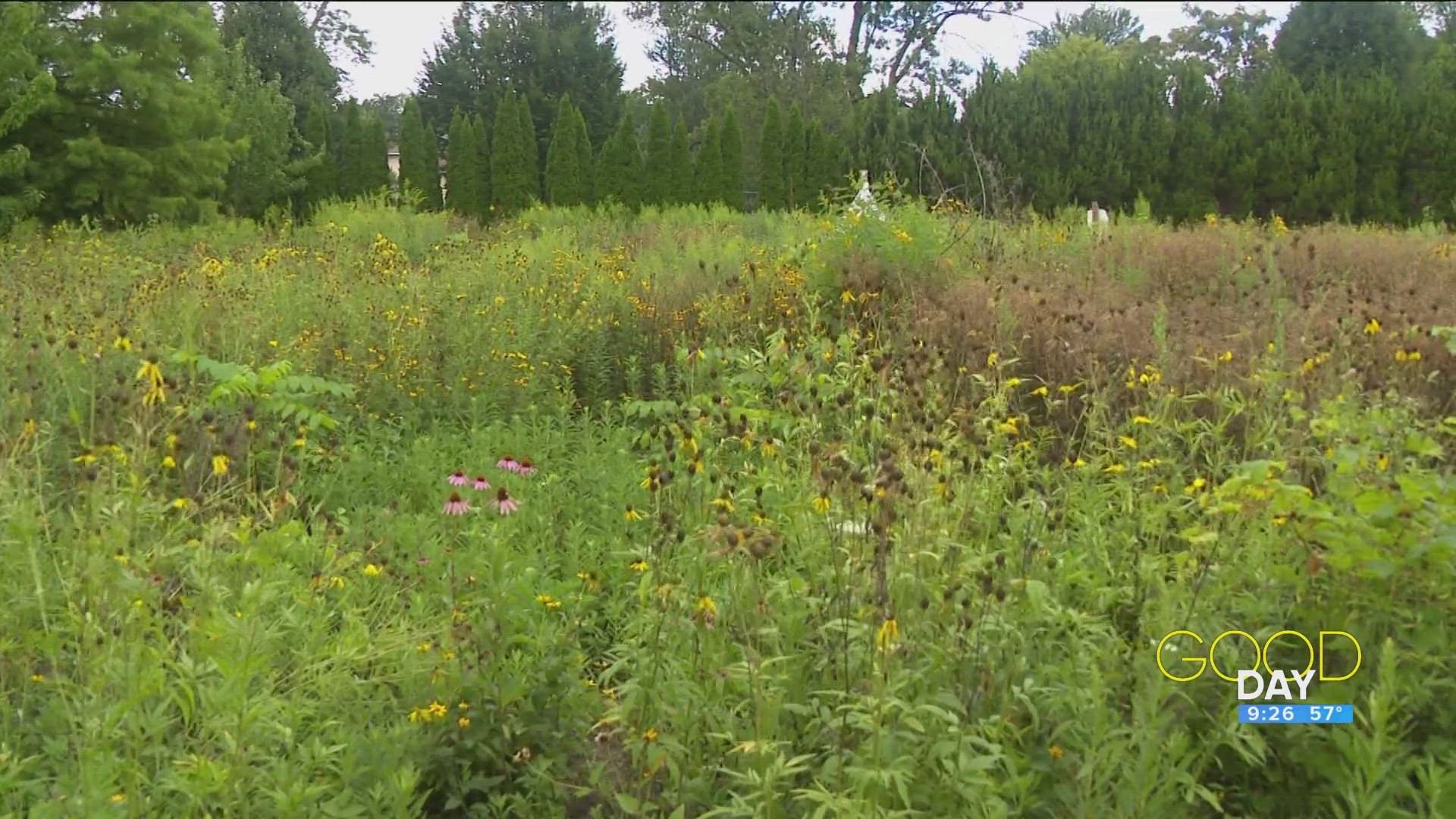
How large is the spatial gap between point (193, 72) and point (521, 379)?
1238cm

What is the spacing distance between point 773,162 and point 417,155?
22.0ft

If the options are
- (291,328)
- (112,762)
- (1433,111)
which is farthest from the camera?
(1433,111)

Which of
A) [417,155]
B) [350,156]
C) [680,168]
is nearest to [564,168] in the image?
[680,168]

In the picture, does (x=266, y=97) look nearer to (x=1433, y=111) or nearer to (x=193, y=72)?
(x=193, y=72)

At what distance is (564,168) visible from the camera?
19.1 m

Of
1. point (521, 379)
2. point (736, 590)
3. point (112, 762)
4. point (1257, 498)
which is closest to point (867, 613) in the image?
point (736, 590)

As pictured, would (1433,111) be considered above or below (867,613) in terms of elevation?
above

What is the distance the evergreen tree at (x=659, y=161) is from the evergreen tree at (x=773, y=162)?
1.68 metres

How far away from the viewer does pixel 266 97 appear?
1891 centimetres

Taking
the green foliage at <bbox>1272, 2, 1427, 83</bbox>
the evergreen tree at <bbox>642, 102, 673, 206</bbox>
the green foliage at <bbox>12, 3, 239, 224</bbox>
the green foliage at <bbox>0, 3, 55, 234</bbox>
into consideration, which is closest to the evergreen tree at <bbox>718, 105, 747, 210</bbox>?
the evergreen tree at <bbox>642, 102, 673, 206</bbox>

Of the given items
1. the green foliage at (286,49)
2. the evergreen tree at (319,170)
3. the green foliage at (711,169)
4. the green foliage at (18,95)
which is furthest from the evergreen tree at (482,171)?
the green foliage at (18,95)

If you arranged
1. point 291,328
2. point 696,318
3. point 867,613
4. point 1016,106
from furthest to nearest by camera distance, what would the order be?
1. point 1016,106
2. point 696,318
3. point 291,328
4. point 867,613

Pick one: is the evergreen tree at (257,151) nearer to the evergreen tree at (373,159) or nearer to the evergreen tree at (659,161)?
the evergreen tree at (373,159)

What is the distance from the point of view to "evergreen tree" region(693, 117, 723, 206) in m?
18.8
